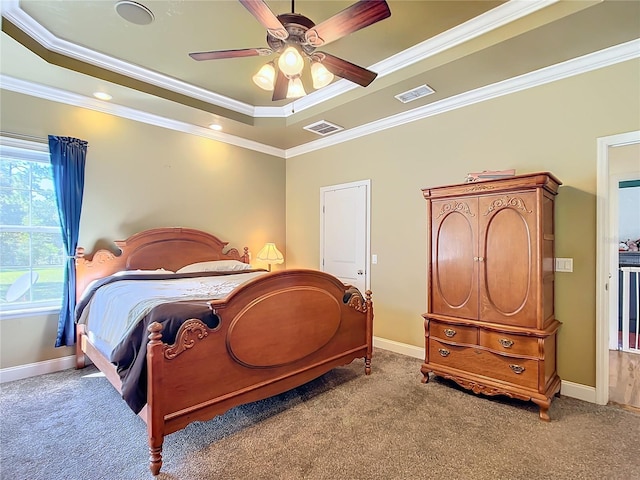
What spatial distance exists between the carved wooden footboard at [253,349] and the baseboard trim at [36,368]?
2245 mm

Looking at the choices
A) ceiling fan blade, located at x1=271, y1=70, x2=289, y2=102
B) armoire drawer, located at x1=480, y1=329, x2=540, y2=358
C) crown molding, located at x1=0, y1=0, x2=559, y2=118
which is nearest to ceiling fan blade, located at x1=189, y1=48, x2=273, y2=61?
ceiling fan blade, located at x1=271, y1=70, x2=289, y2=102

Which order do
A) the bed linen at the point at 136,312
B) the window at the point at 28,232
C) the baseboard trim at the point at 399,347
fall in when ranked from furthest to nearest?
1. the baseboard trim at the point at 399,347
2. the window at the point at 28,232
3. the bed linen at the point at 136,312

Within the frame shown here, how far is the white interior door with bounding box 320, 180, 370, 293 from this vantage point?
4320 mm

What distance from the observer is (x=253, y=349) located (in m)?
2.30

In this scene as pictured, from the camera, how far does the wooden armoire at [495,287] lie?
8.13 feet

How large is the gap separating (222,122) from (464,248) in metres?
3.23

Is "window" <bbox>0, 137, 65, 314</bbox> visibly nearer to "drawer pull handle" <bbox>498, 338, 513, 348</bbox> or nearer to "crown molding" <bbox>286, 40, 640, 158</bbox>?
"crown molding" <bbox>286, 40, 640, 158</bbox>

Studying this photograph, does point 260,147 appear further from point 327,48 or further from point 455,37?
point 455,37

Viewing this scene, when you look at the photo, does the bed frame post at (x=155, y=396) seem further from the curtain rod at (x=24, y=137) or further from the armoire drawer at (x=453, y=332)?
the curtain rod at (x=24, y=137)

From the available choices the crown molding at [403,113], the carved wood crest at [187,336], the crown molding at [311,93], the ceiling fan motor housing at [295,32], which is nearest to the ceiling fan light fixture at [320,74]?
the ceiling fan motor housing at [295,32]

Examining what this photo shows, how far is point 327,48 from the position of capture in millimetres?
2928

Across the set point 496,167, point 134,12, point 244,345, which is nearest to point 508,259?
point 496,167

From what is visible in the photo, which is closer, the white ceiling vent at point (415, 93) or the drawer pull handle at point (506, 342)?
the drawer pull handle at point (506, 342)

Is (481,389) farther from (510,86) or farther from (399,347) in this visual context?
(510,86)
